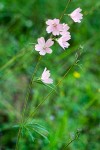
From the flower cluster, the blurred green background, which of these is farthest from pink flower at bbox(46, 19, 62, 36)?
the blurred green background

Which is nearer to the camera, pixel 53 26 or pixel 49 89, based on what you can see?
pixel 53 26

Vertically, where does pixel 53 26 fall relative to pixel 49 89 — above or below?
below

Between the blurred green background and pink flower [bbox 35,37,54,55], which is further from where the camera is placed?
the blurred green background

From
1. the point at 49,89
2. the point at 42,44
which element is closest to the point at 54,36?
the point at 42,44

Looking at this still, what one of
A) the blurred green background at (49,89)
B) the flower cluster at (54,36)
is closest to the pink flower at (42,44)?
the flower cluster at (54,36)

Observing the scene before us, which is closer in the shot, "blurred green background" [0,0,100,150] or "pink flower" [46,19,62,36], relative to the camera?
"pink flower" [46,19,62,36]

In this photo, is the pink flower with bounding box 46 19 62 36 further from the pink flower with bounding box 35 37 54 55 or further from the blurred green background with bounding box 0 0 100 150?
the blurred green background with bounding box 0 0 100 150

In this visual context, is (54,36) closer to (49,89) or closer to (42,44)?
(42,44)

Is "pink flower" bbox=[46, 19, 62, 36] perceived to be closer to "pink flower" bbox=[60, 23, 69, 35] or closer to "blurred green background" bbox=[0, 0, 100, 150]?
"pink flower" bbox=[60, 23, 69, 35]

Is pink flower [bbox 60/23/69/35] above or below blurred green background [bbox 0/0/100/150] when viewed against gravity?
below
